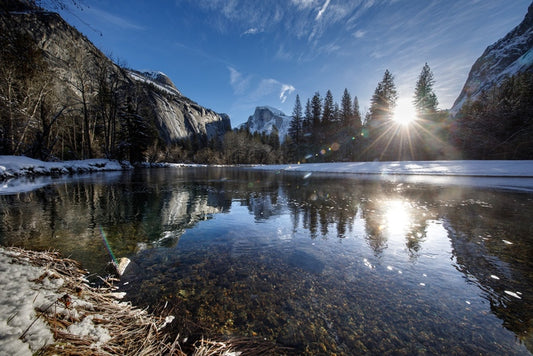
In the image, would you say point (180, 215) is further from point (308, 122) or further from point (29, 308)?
point (308, 122)

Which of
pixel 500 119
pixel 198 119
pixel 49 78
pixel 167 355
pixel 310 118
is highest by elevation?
pixel 198 119

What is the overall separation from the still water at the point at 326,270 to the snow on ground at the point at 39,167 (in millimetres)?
13093

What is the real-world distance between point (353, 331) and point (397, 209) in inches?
255

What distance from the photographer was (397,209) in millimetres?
7066

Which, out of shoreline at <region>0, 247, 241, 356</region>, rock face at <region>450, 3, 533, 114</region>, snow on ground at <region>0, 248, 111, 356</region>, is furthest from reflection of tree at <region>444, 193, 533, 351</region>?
rock face at <region>450, 3, 533, 114</region>

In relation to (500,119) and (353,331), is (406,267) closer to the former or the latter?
(353,331)

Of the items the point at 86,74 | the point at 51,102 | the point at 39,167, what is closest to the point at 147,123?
the point at 86,74

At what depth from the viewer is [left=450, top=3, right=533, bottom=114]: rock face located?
78500 millimetres

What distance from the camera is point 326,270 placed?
322 centimetres

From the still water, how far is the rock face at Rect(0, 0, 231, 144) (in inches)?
193

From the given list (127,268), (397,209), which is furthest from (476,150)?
(127,268)

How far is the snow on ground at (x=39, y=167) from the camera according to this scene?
46.7 feet

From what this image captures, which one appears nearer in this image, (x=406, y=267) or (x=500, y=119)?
(x=406, y=267)

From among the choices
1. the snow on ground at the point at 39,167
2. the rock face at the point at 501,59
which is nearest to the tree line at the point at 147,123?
the snow on ground at the point at 39,167
